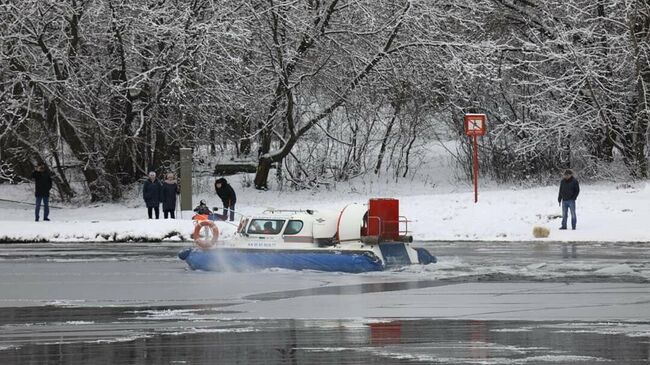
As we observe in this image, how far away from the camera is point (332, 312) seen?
1712 centimetres

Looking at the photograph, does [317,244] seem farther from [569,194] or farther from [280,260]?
[569,194]

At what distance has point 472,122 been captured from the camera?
3906 centimetres

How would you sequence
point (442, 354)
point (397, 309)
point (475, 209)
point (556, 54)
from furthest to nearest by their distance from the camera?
point (556, 54) → point (475, 209) → point (397, 309) → point (442, 354)

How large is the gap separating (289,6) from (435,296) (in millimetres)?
26819

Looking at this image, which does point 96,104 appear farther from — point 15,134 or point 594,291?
point 594,291

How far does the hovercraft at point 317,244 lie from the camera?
2394 centimetres

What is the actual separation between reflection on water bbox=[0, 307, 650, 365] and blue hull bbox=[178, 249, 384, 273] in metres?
7.11

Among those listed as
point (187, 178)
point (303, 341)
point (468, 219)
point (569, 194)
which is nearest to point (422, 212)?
point (468, 219)

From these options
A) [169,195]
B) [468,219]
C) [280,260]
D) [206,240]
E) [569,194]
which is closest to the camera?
[280,260]

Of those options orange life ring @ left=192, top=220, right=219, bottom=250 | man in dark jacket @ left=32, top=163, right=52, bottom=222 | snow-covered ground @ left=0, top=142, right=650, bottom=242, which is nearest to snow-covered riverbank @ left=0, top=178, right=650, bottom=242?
snow-covered ground @ left=0, top=142, right=650, bottom=242

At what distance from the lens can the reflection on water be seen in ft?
41.8

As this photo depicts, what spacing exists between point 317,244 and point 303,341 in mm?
11021

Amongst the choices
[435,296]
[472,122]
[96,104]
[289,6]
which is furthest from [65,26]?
[435,296]

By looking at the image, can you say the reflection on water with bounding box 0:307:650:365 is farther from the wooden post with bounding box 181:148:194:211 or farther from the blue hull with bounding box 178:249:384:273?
the wooden post with bounding box 181:148:194:211
